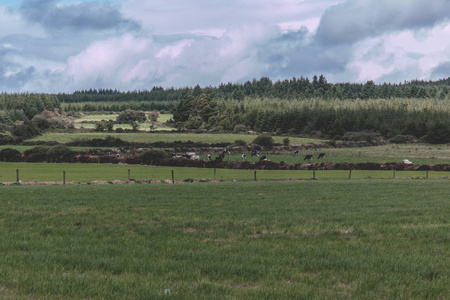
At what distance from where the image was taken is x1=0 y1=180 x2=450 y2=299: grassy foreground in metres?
8.05

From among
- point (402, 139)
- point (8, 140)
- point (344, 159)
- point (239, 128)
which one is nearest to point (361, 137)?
point (402, 139)

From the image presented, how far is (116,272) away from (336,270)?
4649 millimetres

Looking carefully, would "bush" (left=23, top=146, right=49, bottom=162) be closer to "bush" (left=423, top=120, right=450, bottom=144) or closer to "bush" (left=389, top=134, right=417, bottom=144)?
"bush" (left=389, top=134, right=417, bottom=144)

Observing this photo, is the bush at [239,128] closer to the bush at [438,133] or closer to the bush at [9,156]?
the bush at [438,133]

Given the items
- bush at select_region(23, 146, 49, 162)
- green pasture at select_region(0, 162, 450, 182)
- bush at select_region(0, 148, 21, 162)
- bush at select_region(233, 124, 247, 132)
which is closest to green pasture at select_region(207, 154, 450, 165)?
green pasture at select_region(0, 162, 450, 182)

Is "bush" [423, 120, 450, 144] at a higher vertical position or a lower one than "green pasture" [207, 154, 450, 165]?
higher

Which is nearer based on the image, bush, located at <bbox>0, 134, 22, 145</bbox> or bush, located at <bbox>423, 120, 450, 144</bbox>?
bush, located at <bbox>0, 134, 22, 145</bbox>

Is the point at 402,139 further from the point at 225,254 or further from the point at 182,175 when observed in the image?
the point at 225,254

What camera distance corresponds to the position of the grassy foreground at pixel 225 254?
26.4ft

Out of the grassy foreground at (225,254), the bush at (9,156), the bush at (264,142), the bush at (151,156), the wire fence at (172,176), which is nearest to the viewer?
the grassy foreground at (225,254)

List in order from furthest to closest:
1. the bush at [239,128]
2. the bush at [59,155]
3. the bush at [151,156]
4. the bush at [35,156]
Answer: the bush at [239,128]
the bush at [35,156]
the bush at [59,155]
the bush at [151,156]

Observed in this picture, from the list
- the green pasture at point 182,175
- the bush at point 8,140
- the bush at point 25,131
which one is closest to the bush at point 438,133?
the green pasture at point 182,175

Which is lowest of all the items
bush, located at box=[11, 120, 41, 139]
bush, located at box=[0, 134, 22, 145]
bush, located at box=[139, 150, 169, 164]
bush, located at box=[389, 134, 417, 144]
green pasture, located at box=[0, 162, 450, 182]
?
green pasture, located at box=[0, 162, 450, 182]

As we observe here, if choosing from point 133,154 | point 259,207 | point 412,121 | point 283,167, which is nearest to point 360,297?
point 259,207
